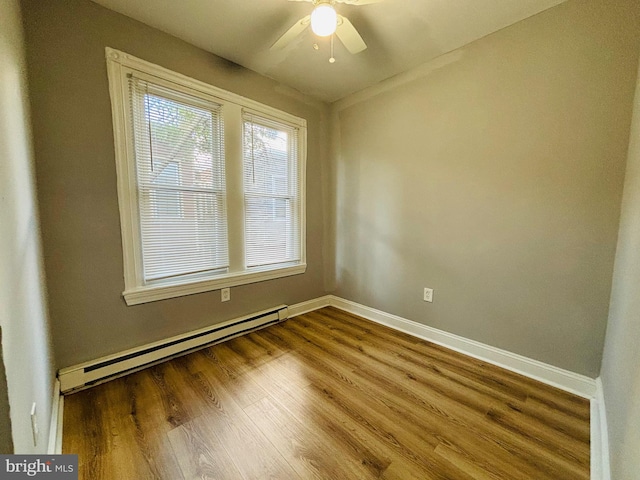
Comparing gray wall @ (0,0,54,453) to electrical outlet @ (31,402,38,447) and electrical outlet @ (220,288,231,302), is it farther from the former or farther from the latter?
electrical outlet @ (220,288,231,302)

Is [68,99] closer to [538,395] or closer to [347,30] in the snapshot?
[347,30]

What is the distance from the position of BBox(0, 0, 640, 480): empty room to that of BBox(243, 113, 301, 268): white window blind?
4 cm

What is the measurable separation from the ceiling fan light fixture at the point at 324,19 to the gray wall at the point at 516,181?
1188mm

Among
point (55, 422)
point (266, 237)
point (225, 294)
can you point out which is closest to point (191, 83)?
point (266, 237)

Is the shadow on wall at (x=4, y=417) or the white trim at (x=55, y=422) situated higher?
the shadow on wall at (x=4, y=417)

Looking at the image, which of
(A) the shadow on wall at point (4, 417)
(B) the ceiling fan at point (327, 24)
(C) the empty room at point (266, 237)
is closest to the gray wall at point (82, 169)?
(C) the empty room at point (266, 237)

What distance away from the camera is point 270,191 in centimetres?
257

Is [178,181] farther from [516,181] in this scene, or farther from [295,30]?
[516,181]

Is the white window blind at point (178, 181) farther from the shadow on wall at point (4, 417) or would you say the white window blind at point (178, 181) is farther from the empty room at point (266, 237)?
the shadow on wall at point (4, 417)

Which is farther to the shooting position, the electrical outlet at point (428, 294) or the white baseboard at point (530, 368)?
the electrical outlet at point (428, 294)

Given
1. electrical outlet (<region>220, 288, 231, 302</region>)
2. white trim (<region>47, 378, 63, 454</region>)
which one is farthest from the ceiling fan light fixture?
white trim (<region>47, 378, 63, 454</region>)

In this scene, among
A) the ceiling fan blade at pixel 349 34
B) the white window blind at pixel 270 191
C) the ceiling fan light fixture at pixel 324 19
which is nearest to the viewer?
the ceiling fan light fixture at pixel 324 19

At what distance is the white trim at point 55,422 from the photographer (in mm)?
1148

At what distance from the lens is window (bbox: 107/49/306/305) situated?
5.77 ft
